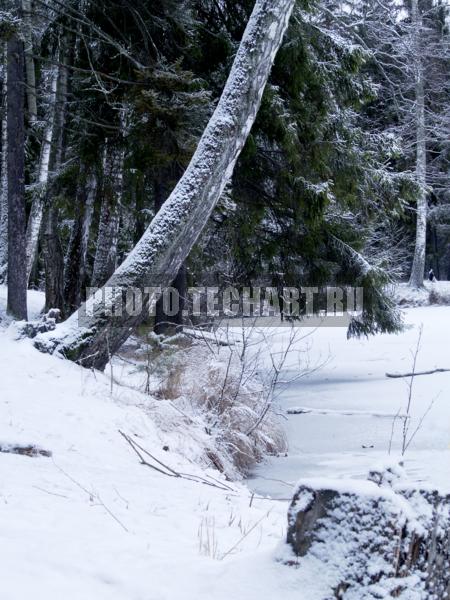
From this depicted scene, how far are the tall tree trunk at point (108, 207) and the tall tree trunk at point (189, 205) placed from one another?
10.7ft

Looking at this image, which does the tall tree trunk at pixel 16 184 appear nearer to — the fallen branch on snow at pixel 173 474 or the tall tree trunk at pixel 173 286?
the tall tree trunk at pixel 173 286

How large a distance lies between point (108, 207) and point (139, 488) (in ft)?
23.2

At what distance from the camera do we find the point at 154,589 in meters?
1.98

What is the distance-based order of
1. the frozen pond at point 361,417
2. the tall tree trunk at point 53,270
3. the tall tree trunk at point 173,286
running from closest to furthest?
the frozen pond at point 361,417 < the tall tree trunk at point 173,286 < the tall tree trunk at point 53,270

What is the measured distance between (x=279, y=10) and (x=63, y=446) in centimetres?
497

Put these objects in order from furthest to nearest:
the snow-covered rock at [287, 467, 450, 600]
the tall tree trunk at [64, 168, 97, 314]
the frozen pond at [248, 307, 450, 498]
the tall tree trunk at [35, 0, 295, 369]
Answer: the tall tree trunk at [64, 168, 97, 314] → the tall tree trunk at [35, 0, 295, 369] → the frozen pond at [248, 307, 450, 498] → the snow-covered rock at [287, 467, 450, 600]

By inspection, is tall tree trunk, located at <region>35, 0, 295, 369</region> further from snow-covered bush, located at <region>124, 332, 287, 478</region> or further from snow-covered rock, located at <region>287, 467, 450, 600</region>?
snow-covered rock, located at <region>287, 467, 450, 600</region>

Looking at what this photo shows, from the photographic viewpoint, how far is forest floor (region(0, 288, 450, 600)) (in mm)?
2000

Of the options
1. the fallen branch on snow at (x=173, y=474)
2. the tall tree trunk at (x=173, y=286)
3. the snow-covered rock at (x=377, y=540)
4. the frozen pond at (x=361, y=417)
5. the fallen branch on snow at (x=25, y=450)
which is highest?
the tall tree trunk at (x=173, y=286)

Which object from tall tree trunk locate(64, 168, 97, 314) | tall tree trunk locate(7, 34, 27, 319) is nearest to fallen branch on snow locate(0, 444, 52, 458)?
tall tree trunk locate(7, 34, 27, 319)

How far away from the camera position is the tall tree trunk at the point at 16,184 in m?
8.78

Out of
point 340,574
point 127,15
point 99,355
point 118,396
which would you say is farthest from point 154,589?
point 127,15

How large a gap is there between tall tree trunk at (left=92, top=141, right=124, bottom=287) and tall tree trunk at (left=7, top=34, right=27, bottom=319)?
130 cm

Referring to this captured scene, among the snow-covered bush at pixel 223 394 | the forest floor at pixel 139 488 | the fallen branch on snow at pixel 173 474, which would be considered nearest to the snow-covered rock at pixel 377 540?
the forest floor at pixel 139 488
